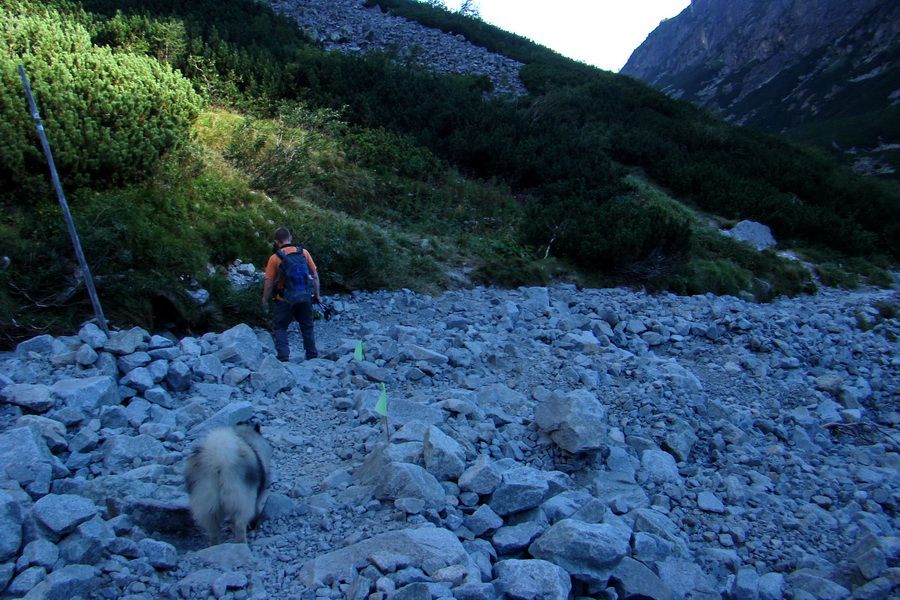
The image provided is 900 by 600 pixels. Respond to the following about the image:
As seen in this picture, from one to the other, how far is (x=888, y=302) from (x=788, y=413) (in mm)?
9305

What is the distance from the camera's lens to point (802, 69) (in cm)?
6706

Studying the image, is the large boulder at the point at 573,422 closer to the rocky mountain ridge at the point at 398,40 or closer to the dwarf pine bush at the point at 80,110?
the dwarf pine bush at the point at 80,110

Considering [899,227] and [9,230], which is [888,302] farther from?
[9,230]

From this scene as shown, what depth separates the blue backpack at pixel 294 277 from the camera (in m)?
5.96

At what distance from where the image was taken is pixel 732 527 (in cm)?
357

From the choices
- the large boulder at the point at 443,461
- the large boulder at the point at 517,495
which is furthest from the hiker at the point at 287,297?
the large boulder at the point at 517,495

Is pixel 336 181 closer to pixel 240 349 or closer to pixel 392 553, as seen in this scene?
pixel 240 349

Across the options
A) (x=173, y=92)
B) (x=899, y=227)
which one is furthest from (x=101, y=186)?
(x=899, y=227)

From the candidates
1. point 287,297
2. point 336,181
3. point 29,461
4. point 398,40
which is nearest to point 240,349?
point 287,297

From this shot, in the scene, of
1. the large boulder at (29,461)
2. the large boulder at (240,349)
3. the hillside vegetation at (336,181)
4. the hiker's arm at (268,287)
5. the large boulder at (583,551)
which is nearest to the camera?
the large boulder at (583,551)

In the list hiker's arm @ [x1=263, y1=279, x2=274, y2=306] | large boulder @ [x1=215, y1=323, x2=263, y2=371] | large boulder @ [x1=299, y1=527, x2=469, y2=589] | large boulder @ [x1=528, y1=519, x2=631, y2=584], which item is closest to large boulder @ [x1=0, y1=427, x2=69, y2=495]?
large boulder @ [x1=299, y1=527, x2=469, y2=589]

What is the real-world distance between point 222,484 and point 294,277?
3447mm

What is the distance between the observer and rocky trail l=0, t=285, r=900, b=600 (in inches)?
101

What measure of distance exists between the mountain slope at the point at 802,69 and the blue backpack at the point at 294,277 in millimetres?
47289
